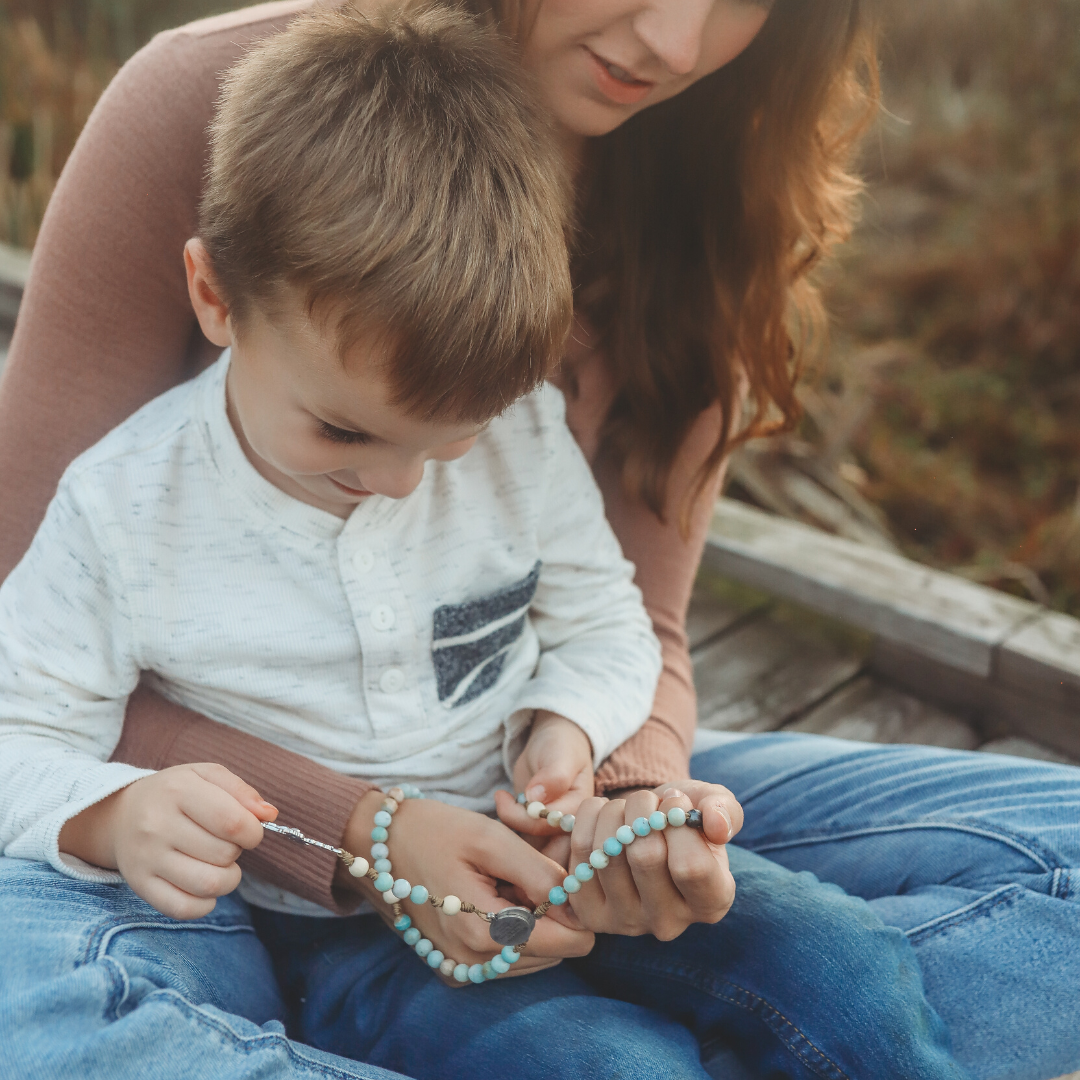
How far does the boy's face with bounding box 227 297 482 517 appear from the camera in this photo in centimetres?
85

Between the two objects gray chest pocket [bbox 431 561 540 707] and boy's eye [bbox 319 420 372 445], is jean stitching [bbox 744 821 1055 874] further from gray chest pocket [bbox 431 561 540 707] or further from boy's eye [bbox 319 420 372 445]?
boy's eye [bbox 319 420 372 445]

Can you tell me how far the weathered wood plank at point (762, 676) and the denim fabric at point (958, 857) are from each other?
0.35 metres

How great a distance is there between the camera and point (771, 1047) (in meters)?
0.98

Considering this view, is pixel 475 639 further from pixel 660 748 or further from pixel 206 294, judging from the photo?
pixel 206 294

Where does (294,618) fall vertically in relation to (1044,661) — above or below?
above

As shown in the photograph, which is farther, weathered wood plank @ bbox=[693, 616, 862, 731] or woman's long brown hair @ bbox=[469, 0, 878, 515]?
weathered wood plank @ bbox=[693, 616, 862, 731]

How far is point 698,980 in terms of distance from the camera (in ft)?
3.32

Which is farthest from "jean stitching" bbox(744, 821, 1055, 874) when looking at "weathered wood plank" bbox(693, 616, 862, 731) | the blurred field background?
the blurred field background

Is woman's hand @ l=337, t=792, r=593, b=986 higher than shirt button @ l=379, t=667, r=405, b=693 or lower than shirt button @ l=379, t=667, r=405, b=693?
lower

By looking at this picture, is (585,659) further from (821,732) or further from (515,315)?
(821,732)

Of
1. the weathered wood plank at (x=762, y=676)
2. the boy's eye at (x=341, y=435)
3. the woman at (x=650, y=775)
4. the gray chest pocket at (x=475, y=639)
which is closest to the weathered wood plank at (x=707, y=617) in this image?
the weathered wood plank at (x=762, y=676)

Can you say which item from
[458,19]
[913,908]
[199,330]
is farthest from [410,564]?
[913,908]

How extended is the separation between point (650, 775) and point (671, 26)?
0.70 meters

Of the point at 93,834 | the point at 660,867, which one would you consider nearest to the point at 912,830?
the point at 660,867
